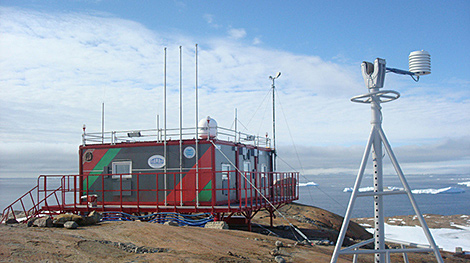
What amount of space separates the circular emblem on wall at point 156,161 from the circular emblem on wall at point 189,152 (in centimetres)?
123

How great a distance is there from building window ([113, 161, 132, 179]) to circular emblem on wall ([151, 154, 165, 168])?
1136mm

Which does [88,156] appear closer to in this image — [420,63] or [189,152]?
[189,152]

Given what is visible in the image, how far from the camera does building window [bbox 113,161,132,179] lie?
19.1 m

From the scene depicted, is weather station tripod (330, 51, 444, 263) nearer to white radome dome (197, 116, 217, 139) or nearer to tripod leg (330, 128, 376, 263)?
tripod leg (330, 128, 376, 263)

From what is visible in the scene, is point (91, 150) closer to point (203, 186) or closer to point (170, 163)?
point (170, 163)

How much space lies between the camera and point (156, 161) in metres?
18.6

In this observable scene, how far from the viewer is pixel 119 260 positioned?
367 inches

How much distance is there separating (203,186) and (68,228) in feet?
19.5

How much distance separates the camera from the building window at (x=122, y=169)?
19141 mm

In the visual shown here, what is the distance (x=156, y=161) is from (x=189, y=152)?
179 cm

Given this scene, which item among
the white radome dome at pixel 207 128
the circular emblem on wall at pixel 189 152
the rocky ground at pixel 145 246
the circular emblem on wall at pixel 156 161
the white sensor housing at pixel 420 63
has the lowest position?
the rocky ground at pixel 145 246

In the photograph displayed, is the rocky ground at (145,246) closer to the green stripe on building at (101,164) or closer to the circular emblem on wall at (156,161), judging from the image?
the circular emblem on wall at (156,161)

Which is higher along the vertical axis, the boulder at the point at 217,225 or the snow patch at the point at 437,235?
the boulder at the point at 217,225

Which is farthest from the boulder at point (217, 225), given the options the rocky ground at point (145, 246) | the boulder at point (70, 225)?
the boulder at point (70, 225)
